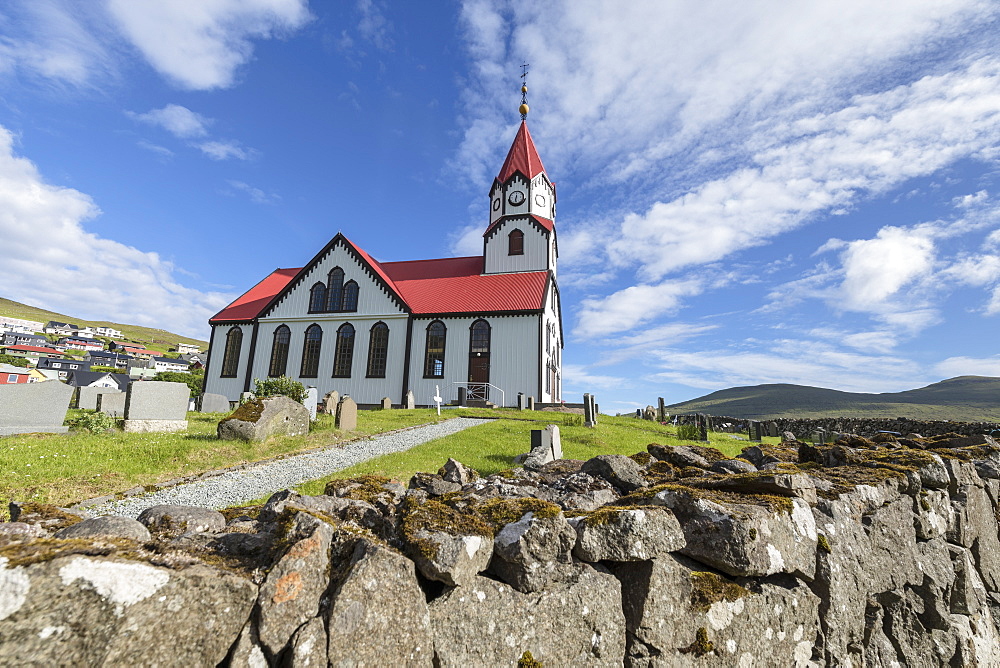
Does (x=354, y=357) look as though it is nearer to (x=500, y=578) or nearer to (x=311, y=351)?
(x=311, y=351)

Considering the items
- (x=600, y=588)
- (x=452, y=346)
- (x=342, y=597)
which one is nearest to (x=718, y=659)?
(x=600, y=588)

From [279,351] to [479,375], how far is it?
1343cm

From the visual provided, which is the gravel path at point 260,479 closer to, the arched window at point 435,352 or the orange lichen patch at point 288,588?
the orange lichen patch at point 288,588

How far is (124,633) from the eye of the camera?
5.55 ft

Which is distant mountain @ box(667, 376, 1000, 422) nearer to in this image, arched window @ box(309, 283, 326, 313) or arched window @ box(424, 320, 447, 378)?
arched window @ box(424, 320, 447, 378)

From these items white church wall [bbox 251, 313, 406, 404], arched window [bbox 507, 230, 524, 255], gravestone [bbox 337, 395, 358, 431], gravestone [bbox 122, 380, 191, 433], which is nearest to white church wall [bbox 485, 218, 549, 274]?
arched window [bbox 507, 230, 524, 255]

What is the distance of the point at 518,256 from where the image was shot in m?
33.0

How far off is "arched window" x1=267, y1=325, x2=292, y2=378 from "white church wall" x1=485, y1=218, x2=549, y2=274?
14.1 meters

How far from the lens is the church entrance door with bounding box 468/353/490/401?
2777cm

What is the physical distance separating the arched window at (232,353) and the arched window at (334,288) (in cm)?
667

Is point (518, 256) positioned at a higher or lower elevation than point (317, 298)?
higher

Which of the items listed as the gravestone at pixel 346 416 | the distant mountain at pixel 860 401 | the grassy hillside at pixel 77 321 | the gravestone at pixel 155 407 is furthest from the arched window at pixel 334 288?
the grassy hillside at pixel 77 321

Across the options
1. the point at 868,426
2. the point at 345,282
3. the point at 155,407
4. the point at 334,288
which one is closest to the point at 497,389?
the point at 345,282

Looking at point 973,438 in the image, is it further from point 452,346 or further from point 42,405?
point 452,346
